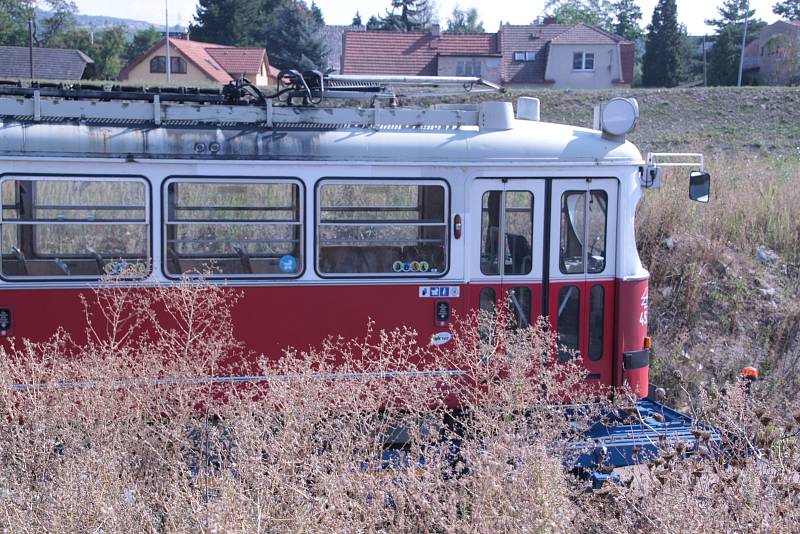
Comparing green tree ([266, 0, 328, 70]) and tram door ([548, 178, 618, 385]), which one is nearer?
tram door ([548, 178, 618, 385])

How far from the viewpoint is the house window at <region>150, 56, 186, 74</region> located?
63.3 m

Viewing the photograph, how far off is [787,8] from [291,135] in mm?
113907

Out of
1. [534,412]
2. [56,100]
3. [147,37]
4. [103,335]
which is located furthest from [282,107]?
[147,37]

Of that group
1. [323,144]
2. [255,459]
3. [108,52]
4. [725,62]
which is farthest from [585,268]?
[108,52]

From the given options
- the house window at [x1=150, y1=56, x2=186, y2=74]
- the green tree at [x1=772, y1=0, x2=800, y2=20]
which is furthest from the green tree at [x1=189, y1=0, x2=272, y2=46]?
the green tree at [x1=772, y1=0, x2=800, y2=20]

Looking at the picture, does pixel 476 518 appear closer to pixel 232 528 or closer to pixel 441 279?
pixel 232 528

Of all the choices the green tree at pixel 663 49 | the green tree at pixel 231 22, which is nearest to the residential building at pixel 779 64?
the green tree at pixel 663 49

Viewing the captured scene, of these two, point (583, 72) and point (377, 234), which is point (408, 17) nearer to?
point (583, 72)

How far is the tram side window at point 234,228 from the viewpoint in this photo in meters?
7.23

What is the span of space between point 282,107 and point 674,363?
597 centimetres

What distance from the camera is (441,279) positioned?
24.8 feet

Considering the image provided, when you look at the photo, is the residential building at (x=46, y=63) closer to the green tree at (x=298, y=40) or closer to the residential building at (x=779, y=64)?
the green tree at (x=298, y=40)

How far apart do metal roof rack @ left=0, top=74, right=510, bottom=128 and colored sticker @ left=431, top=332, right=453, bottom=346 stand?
1775 millimetres

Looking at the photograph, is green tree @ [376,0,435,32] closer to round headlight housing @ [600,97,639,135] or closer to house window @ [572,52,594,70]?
house window @ [572,52,594,70]
